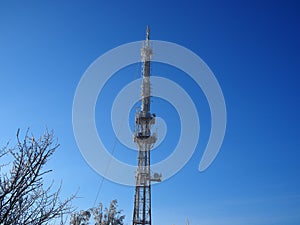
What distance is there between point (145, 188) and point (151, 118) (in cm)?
647

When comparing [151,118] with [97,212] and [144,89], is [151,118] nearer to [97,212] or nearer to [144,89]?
[144,89]

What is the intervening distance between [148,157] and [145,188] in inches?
110

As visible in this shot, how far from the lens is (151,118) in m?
28.3

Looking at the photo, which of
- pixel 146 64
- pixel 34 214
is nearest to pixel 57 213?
pixel 34 214

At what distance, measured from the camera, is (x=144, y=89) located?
29.2m

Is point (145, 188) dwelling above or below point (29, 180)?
above

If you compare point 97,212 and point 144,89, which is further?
point 97,212

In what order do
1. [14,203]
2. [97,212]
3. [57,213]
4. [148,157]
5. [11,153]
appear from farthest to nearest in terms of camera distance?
[97,212] < [148,157] < [57,213] < [11,153] < [14,203]

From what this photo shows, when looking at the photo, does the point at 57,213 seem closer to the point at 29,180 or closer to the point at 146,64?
the point at 29,180

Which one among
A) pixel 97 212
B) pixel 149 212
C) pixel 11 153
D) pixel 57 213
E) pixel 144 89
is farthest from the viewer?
pixel 97 212

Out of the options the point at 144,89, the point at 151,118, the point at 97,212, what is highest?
the point at 144,89

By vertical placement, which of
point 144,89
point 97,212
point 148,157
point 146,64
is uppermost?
point 146,64

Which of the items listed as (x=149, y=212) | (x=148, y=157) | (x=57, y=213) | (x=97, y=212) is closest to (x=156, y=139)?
A: (x=148, y=157)

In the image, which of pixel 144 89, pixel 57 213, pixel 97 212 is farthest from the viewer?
pixel 97 212
